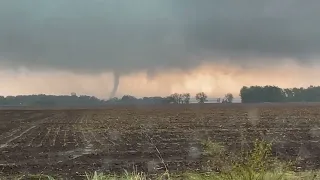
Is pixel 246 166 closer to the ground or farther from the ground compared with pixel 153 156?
farther from the ground

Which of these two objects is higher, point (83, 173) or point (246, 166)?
point (246, 166)

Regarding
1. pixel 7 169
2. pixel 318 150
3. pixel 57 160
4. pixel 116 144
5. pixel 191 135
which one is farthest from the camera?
pixel 191 135

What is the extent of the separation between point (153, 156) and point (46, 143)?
9.15 meters

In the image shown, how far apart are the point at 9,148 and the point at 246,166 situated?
20364 millimetres

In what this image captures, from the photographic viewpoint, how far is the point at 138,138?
27219 millimetres

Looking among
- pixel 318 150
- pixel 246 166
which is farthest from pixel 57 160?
pixel 246 166

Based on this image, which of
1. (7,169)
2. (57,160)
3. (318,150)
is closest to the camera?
(7,169)

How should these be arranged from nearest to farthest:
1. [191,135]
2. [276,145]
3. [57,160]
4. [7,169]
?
[7,169] < [57,160] < [276,145] < [191,135]

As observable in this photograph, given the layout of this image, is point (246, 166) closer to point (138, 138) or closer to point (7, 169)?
point (7, 169)

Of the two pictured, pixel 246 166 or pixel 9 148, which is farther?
pixel 9 148

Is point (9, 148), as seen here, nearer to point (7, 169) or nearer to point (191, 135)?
point (7, 169)

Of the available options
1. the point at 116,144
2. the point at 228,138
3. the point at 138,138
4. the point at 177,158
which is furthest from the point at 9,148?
the point at 228,138

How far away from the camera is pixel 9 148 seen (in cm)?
2345

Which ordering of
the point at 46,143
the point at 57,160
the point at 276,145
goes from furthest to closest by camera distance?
the point at 46,143 < the point at 276,145 < the point at 57,160
